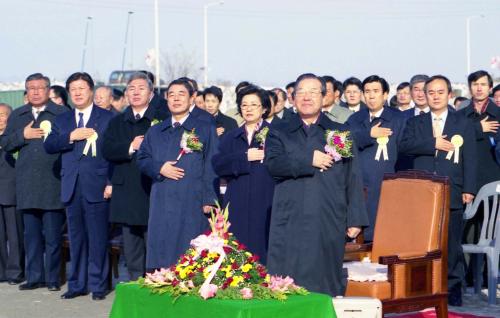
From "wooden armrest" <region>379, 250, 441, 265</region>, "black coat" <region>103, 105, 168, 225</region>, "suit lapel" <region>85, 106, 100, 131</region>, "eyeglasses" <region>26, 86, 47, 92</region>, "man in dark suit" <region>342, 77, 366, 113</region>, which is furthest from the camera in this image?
"man in dark suit" <region>342, 77, 366, 113</region>

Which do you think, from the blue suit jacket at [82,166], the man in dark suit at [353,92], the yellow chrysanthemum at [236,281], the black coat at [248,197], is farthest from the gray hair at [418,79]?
the yellow chrysanthemum at [236,281]

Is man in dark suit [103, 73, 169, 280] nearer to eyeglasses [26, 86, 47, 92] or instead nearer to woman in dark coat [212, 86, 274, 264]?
woman in dark coat [212, 86, 274, 264]

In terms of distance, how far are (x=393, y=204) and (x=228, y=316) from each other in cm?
344

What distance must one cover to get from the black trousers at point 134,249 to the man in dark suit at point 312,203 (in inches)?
122

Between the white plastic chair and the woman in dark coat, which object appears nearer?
the woman in dark coat

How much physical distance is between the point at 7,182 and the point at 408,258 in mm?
5918

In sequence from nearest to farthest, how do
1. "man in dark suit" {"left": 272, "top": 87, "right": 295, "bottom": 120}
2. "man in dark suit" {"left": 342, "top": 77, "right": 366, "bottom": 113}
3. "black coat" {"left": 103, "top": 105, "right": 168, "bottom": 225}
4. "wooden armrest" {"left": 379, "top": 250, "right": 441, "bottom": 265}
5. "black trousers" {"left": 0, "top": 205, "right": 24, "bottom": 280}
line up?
"wooden armrest" {"left": 379, "top": 250, "right": 441, "bottom": 265} → "black coat" {"left": 103, "top": 105, "right": 168, "bottom": 225} → "black trousers" {"left": 0, "top": 205, "right": 24, "bottom": 280} → "man in dark suit" {"left": 342, "top": 77, "right": 366, "bottom": 113} → "man in dark suit" {"left": 272, "top": 87, "right": 295, "bottom": 120}

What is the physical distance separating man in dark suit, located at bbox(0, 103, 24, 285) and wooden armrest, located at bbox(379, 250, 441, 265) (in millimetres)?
5765

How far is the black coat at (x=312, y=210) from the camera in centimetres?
852

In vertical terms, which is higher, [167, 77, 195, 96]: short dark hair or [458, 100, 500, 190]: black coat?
[167, 77, 195, 96]: short dark hair

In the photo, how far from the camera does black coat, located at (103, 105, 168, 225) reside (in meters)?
11.4

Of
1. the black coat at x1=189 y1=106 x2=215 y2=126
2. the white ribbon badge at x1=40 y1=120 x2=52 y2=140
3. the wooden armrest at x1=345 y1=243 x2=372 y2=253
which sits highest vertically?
the black coat at x1=189 y1=106 x2=215 y2=126

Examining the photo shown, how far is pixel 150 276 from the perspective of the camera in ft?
23.6

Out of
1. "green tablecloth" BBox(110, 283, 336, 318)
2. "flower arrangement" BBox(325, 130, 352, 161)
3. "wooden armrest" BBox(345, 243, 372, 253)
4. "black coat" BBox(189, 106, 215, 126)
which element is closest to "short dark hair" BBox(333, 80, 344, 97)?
"black coat" BBox(189, 106, 215, 126)
